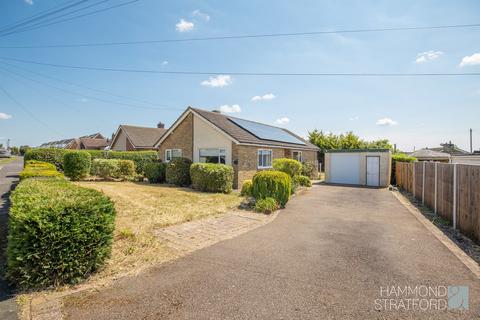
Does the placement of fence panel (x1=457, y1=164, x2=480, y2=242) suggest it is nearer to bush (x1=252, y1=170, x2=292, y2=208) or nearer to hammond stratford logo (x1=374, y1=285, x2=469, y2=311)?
hammond stratford logo (x1=374, y1=285, x2=469, y2=311)

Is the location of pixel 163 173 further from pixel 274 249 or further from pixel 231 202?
pixel 274 249

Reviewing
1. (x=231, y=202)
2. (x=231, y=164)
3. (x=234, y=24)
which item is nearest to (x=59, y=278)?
(x=231, y=202)

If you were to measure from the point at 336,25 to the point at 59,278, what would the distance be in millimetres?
15175

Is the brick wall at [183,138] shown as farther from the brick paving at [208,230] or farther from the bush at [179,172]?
the brick paving at [208,230]

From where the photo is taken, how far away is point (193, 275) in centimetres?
434

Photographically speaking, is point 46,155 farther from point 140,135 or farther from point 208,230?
point 208,230

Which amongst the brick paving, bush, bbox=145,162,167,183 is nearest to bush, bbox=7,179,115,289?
the brick paving

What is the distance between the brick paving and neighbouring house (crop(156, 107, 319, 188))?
22.2 feet

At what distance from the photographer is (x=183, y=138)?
725 inches

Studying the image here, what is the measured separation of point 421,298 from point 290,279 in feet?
6.38

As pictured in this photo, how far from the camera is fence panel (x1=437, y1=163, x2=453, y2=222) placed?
784 centimetres

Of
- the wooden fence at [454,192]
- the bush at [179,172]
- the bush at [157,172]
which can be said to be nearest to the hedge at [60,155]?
the bush at [157,172]

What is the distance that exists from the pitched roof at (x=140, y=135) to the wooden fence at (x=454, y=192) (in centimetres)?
2996

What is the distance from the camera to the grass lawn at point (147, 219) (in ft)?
16.1
